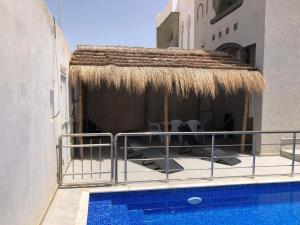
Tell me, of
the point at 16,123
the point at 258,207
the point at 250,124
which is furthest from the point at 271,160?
the point at 16,123

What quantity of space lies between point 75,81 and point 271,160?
286 inches

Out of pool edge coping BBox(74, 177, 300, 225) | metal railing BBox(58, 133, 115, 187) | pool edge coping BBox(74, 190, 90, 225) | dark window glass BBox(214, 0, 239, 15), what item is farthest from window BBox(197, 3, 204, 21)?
pool edge coping BBox(74, 190, 90, 225)

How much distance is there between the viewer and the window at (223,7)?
491 inches

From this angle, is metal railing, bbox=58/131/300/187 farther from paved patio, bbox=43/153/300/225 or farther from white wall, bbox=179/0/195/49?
white wall, bbox=179/0/195/49

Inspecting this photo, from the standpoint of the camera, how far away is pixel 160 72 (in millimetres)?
9883

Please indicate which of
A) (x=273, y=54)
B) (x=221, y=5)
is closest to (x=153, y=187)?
(x=273, y=54)

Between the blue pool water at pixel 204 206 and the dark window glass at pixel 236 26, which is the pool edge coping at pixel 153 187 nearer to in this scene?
the blue pool water at pixel 204 206

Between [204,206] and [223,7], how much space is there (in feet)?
33.9

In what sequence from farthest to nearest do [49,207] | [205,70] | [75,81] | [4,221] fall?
[205,70] → [75,81] → [49,207] → [4,221]

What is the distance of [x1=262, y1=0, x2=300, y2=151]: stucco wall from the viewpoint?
10453mm

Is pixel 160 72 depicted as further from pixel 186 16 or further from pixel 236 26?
pixel 186 16

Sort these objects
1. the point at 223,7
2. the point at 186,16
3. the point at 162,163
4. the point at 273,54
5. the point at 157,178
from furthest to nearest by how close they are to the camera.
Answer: the point at 186,16 → the point at 223,7 → the point at 273,54 → the point at 162,163 → the point at 157,178

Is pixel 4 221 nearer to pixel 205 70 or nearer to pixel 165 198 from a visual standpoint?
pixel 165 198

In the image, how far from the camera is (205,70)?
10367 mm
